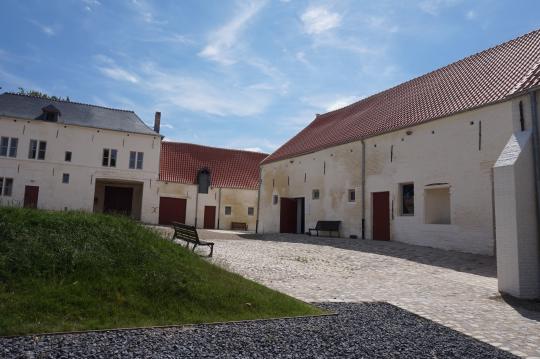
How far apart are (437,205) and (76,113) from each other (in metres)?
26.2

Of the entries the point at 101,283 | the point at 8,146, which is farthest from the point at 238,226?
the point at 101,283

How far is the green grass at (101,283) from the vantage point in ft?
16.4

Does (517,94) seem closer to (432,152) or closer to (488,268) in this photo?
(488,268)

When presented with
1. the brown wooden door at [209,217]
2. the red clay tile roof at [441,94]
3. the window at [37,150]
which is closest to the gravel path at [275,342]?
the red clay tile roof at [441,94]

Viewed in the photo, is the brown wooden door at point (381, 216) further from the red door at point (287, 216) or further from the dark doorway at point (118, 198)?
the dark doorway at point (118, 198)

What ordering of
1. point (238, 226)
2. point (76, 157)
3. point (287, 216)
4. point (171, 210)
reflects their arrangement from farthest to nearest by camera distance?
point (238, 226) → point (171, 210) → point (76, 157) → point (287, 216)

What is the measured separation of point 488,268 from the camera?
440 inches

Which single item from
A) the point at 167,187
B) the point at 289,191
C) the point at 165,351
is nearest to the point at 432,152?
the point at 289,191

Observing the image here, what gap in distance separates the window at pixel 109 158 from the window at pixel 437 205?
23063 millimetres

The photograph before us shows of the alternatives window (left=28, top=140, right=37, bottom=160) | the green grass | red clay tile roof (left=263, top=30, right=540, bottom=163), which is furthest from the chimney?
the green grass

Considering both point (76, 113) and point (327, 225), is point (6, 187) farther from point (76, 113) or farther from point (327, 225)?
point (327, 225)

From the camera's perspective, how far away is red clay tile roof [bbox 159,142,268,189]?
3284 cm

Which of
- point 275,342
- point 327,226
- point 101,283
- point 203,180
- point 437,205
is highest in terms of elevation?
point 203,180

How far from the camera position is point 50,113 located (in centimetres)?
2920
